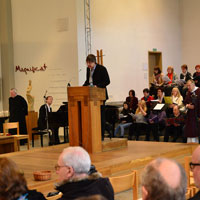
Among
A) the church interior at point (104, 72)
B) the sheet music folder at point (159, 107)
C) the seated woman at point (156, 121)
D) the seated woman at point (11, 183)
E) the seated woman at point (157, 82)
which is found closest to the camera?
the seated woman at point (11, 183)

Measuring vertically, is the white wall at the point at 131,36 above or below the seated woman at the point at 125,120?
above

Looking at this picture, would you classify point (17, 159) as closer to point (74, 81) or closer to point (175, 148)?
point (175, 148)

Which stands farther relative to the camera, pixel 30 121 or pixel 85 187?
pixel 30 121

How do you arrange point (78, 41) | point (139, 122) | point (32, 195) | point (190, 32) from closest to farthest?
point (32, 195), point (139, 122), point (78, 41), point (190, 32)

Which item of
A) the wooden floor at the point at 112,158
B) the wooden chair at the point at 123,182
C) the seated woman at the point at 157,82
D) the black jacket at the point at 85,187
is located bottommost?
the wooden floor at the point at 112,158

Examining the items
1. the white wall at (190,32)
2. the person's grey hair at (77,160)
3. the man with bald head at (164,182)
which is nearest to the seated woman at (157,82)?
the white wall at (190,32)

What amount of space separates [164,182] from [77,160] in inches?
35.3

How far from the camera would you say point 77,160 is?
259cm

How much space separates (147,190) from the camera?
1821 millimetres

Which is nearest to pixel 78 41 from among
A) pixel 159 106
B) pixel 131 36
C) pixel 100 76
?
pixel 131 36

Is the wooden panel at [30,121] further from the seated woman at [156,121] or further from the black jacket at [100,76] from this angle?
the black jacket at [100,76]

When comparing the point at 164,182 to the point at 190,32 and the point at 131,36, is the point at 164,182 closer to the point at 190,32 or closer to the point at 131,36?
the point at 131,36

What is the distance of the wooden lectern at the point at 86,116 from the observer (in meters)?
6.36

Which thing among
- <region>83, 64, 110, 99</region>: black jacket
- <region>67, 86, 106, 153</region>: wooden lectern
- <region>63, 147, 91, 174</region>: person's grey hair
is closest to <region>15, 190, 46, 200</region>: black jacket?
<region>63, 147, 91, 174</region>: person's grey hair
